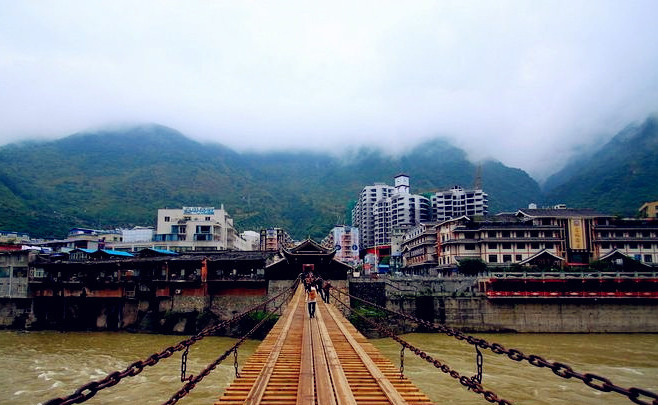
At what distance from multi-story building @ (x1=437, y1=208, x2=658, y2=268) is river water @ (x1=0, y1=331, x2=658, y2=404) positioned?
42.6 feet

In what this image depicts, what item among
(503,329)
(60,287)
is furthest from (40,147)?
(503,329)

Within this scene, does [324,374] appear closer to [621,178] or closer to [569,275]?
[569,275]

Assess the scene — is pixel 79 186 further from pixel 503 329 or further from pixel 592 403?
pixel 592 403

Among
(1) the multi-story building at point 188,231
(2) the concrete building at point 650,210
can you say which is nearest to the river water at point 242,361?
(1) the multi-story building at point 188,231

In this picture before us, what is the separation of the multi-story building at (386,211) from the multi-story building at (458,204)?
2.21m

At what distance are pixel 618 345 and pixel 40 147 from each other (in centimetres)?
15036

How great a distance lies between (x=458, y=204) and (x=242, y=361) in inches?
2465

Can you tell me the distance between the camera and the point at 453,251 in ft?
150

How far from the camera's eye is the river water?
54.7ft

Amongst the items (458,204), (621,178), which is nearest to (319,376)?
(458,204)

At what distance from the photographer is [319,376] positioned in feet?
22.7

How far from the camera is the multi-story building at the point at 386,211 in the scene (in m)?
79.0

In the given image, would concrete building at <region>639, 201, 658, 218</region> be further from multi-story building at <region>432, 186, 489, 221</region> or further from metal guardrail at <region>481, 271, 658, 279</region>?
metal guardrail at <region>481, 271, 658, 279</region>

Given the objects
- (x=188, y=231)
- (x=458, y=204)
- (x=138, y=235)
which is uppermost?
(x=458, y=204)
